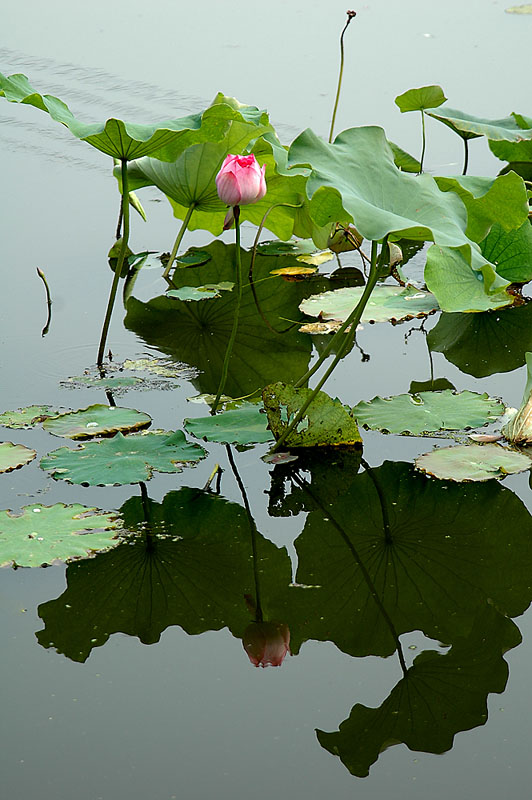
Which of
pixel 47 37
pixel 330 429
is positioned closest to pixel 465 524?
pixel 330 429

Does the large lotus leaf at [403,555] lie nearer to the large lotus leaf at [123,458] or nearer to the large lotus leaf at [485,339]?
the large lotus leaf at [123,458]

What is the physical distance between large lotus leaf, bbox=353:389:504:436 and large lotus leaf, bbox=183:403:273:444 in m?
0.17

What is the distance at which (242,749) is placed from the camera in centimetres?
89

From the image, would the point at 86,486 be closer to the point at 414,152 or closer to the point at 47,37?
the point at 414,152

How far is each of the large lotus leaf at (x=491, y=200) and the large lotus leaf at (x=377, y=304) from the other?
0.60 meters

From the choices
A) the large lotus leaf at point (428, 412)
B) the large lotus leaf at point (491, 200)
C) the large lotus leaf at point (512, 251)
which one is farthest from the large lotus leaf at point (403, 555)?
the large lotus leaf at point (512, 251)

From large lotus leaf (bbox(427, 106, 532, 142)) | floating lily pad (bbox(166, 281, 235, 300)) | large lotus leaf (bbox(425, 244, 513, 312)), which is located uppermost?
large lotus leaf (bbox(427, 106, 532, 142))

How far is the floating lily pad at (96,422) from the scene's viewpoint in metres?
1.51

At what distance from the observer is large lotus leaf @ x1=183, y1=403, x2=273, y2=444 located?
1.45m

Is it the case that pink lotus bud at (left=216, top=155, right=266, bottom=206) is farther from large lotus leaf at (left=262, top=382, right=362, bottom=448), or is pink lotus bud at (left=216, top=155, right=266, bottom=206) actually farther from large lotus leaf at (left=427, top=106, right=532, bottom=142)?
large lotus leaf at (left=427, top=106, right=532, bottom=142)

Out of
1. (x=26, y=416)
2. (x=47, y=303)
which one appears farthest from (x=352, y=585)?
(x=47, y=303)

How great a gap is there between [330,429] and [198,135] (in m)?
0.61

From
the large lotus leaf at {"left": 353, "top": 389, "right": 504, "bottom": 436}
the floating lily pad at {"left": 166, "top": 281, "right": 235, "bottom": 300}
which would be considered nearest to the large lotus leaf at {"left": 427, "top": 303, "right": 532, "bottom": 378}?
the large lotus leaf at {"left": 353, "top": 389, "right": 504, "bottom": 436}

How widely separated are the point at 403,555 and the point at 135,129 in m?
0.85
